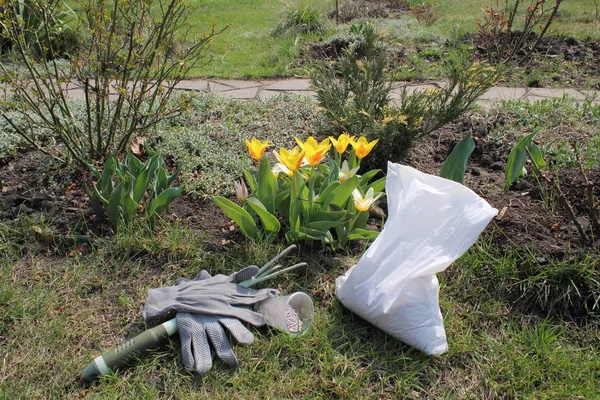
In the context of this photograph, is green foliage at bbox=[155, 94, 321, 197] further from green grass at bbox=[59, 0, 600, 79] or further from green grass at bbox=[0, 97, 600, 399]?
green grass at bbox=[59, 0, 600, 79]

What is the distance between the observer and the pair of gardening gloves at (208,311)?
79.2 inches

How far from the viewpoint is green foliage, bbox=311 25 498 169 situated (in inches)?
120

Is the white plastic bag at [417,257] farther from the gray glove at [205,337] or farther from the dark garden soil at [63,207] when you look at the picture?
the dark garden soil at [63,207]

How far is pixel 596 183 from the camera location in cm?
290

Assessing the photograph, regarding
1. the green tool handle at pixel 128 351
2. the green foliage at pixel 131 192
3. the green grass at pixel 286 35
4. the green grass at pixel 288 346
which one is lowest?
the green grass at pixel 288 346

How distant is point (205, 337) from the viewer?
2051mm

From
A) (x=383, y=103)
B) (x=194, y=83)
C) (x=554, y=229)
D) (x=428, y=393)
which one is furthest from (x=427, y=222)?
(x=194, y=83)

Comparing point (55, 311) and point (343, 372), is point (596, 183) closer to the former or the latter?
point (343, 372)

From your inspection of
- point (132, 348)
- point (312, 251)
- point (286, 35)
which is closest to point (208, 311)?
point (132, 348)

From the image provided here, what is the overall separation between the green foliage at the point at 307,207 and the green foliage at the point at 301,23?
4453 millimetres

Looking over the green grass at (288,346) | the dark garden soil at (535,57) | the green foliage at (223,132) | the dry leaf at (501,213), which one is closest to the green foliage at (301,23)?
the dark garden soil at (535,57)

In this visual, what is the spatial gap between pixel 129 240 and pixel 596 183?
247 cm

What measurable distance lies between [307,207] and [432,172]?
104cm

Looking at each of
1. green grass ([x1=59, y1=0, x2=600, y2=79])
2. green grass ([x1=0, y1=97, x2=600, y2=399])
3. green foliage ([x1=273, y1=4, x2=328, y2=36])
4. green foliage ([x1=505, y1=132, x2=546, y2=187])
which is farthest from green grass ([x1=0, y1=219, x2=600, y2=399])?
green foliage ([x1=273, y1=4, x2=328, y2=36])
